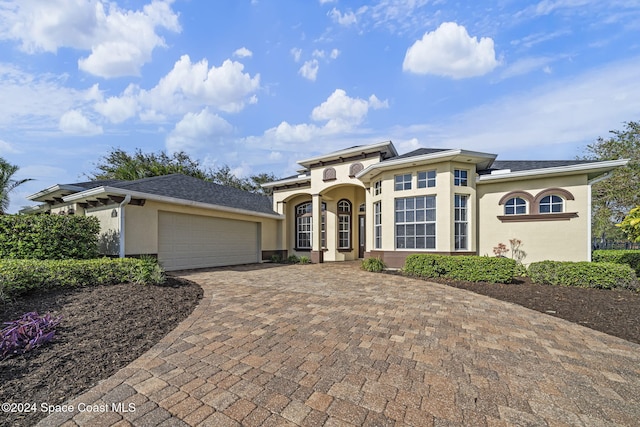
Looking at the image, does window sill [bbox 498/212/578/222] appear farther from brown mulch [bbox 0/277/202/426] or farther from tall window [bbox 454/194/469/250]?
brown mulch [bbox 0/277/202/426]

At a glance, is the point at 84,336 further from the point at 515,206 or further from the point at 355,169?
the point at 515,206

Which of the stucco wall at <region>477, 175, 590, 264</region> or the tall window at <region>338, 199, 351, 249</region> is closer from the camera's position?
the stucco wall at <region>477, 175, 590, 264</region>

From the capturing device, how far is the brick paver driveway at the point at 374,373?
219 cm

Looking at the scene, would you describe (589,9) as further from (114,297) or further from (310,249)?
(310,249)

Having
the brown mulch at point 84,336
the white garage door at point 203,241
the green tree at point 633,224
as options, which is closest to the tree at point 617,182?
the green tree at point 633,224

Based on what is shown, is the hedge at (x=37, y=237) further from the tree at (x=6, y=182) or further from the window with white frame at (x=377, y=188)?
the window with white frame at (x=377, y=188)

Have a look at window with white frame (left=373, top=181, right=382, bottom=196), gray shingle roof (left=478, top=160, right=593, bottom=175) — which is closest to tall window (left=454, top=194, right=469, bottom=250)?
gray shingle roof (left=478, top=160, right=593, bottom=175)

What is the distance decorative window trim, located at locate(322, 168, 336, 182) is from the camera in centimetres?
1337

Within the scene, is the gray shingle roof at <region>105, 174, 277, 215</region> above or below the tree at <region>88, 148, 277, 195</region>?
below

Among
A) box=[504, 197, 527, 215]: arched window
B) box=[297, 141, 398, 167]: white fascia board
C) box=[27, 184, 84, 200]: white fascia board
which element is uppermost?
box=[297, 141, 398, 167]: white fascia board

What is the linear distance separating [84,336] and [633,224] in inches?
426

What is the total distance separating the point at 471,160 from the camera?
378 inches

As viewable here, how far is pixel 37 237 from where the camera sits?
7000mm

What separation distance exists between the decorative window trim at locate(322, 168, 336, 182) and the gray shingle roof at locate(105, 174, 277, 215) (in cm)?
371
